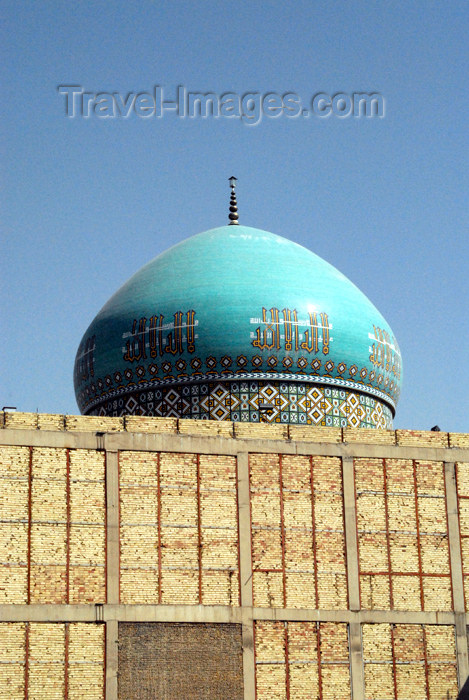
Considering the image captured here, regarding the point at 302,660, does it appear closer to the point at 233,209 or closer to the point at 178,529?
the point at 178,529

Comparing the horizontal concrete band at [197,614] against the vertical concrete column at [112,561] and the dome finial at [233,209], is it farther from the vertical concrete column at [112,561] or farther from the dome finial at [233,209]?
the dome finial at [233,209]

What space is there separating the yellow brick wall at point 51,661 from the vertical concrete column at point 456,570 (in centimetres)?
544

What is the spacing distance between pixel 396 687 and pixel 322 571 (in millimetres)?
1972

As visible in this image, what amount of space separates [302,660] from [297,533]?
5.92 feet

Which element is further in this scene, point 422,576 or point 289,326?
point 289,326

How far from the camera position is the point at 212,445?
19781 mm

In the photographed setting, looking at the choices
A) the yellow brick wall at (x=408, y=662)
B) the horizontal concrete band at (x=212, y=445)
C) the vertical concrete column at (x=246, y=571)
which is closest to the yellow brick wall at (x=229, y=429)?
the horizontal concrete band at (x=212, y=445)

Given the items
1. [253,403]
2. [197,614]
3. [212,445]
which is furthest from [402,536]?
[253,403]

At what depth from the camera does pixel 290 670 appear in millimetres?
19172

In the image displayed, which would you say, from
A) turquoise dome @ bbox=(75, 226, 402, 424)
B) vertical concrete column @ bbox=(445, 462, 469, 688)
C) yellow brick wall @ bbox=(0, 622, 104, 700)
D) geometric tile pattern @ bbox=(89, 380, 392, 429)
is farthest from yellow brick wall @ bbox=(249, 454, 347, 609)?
turquoise dome @ bbox=(75, 226, 402, 424)

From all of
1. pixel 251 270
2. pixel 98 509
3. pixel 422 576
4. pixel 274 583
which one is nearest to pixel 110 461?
pixel 98 509

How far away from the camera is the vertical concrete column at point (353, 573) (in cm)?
1950

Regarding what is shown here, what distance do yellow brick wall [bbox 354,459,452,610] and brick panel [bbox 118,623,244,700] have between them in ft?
7.49

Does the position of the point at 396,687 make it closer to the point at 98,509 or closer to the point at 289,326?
the point at 98,509
